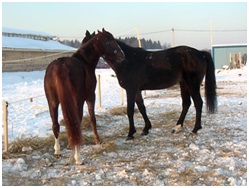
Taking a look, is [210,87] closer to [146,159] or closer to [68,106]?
[146,159]

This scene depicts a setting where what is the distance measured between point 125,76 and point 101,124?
1.61 metres

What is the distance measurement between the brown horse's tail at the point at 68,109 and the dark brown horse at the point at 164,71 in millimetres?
1596

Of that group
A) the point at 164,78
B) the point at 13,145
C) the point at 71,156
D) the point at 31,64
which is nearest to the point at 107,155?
the point at 71,156

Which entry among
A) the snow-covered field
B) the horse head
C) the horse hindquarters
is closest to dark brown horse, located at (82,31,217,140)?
the horse head

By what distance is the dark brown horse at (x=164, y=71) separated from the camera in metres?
4.99

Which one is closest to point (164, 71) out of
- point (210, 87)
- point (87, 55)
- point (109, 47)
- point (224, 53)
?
point (210, 87)

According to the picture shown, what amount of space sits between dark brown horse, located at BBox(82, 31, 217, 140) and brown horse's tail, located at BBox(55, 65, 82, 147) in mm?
1596

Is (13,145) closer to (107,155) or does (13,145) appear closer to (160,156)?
(107,155)

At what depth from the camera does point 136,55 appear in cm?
517

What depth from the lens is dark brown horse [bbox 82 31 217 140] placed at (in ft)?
16.4

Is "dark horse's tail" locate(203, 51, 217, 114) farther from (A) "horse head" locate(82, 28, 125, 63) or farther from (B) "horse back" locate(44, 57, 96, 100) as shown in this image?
(B) "horse back" locate(44, 57, 96, 100)

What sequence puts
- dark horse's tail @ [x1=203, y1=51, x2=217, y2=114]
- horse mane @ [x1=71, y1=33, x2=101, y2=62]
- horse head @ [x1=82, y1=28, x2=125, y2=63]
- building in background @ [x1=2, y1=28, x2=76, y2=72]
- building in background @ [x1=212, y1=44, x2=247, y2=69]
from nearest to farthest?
horse mane @ [x1=71, y1=33, x2=101, y2=62], horse head @ [x1=82, y1=28, x2=125, y2=63], dark horse's tail @ [x1=203, y1=51, x2=217, y2=114], building in background @ [x1=2, y1=28, x2=76, y2=72], building in background @ [x1=212, y1=44, x2=247, y2=69]

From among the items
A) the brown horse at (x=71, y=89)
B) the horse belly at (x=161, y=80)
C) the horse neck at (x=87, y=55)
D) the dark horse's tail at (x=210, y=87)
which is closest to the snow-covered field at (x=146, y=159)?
the brown horse at (x=71, y=89)

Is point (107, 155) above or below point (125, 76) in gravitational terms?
below
